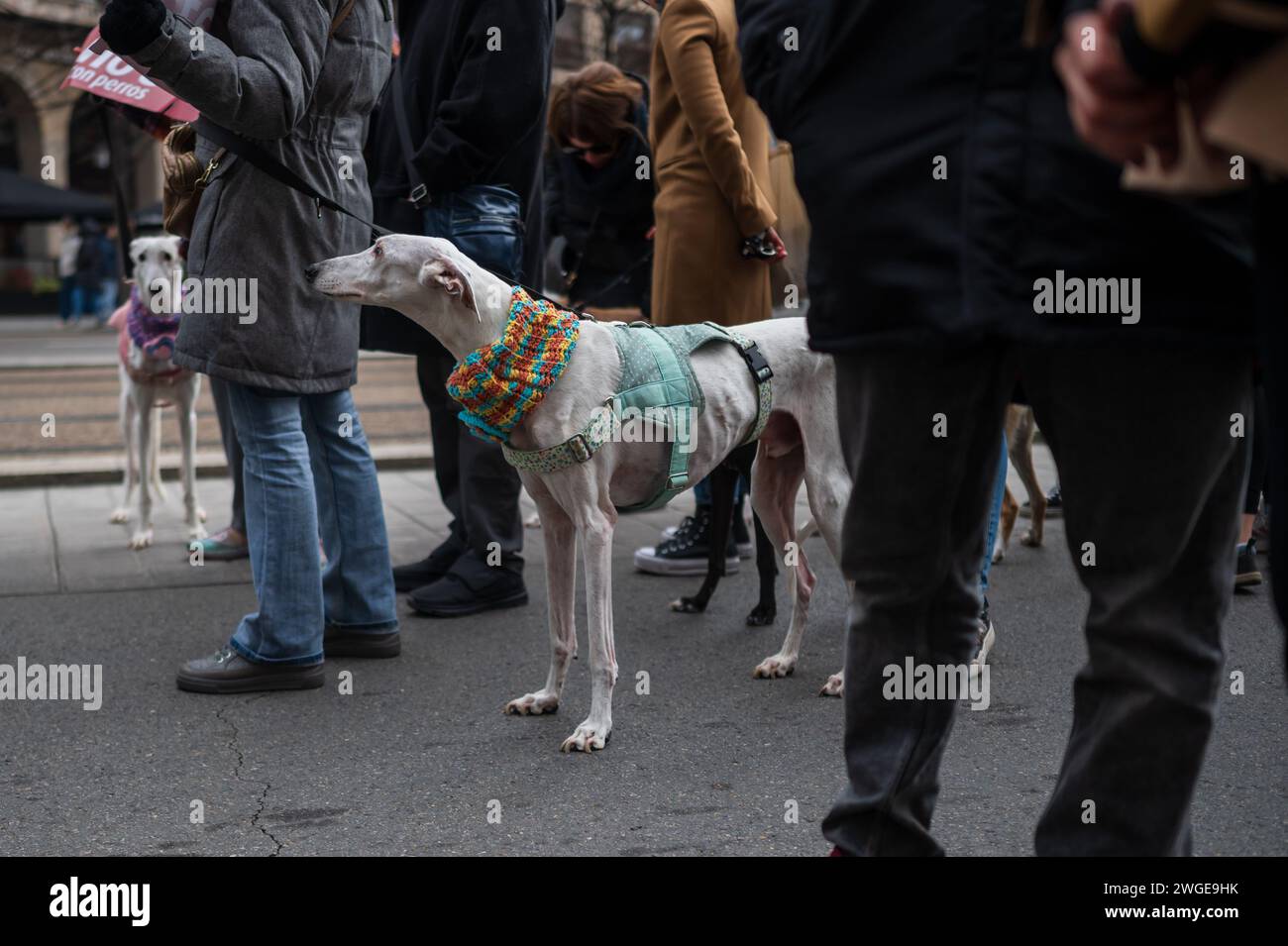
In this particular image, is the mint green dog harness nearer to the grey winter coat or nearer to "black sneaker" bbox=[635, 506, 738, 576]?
the grey winter coat

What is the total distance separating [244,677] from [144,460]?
273cm

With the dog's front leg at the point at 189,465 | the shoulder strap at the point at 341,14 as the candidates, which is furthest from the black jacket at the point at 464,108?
the dog's front leg at the point at 189,465

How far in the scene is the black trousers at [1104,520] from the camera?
6.34 ft

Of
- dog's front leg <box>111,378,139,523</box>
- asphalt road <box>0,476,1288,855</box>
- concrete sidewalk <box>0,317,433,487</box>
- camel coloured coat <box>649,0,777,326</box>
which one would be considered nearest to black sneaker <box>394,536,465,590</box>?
asphalt road <box>0,476,1288,855</box>

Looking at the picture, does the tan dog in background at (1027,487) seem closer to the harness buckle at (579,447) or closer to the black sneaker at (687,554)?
the black sneaker at (687,554)

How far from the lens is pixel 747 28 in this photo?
2.29 metres

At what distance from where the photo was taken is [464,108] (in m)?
4.78

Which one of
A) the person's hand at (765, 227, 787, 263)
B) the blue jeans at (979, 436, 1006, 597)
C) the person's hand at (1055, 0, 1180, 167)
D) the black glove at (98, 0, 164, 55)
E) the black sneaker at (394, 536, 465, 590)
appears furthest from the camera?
the black sneaker at (394, 536, 465, 590)

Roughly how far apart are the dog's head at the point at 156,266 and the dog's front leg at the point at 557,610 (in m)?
3.22

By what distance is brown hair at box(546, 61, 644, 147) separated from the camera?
242 inches

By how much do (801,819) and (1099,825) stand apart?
1.27 metres

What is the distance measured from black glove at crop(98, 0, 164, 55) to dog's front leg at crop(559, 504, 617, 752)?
1658mm
